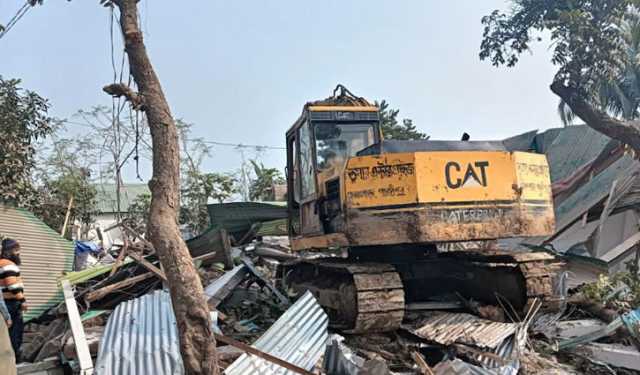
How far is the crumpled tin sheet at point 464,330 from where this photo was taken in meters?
5.65

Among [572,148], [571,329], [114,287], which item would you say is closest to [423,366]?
[571,329]

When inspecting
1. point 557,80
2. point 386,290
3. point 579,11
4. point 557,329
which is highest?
point 579,11

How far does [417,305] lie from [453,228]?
45.0 inches

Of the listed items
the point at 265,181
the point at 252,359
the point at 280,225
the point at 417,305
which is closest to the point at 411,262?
the point at 417,305

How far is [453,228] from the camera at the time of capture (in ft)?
20.0

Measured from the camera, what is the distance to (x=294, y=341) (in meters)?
5.60

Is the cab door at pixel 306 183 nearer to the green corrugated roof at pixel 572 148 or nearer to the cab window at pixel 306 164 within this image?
the cab window at pixel 306 164

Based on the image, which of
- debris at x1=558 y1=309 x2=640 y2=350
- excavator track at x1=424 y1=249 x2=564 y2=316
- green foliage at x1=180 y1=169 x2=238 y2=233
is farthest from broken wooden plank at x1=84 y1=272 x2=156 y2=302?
green foliage at x1=180 y1=169 x2=238 y2=233

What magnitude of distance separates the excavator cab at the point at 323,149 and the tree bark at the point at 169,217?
308cm

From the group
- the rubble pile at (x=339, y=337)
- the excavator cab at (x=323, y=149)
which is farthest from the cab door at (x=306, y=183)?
the rubble pile at (x=339, y=337)

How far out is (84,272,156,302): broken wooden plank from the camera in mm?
7617

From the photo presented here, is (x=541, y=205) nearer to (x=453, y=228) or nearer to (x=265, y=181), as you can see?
(x=453, y=228)

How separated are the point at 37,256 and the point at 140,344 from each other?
13.2 ft

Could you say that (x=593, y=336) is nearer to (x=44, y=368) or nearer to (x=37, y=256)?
(x=44, y=368)
